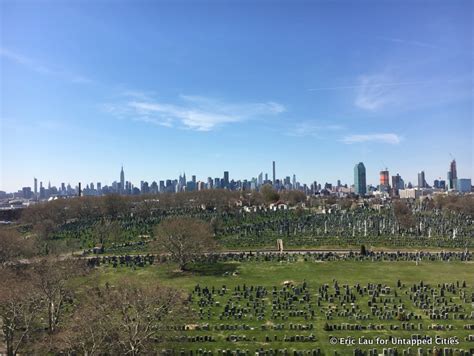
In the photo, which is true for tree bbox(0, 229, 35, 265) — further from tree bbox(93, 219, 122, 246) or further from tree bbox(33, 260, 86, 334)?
tree bbox(93, 219, 122, 246)

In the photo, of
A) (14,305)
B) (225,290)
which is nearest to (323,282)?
(225,290)

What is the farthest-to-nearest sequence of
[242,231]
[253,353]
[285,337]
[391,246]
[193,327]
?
[242,231]
[391,246]
[193,327]
[285,337]
[253,353]

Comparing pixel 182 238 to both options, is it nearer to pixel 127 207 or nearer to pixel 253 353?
pixel 253 353

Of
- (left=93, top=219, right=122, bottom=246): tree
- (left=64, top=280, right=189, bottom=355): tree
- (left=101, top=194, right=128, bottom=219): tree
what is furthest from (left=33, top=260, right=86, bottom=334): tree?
(left=101, top=194, right=128, bottom=219): tree

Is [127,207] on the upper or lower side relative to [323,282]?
upper

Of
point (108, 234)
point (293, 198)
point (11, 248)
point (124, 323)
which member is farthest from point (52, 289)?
point (293, 198)

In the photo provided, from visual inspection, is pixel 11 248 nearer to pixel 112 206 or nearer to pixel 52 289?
pixel 52 289

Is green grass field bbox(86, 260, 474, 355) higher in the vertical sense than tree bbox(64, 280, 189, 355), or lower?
lower

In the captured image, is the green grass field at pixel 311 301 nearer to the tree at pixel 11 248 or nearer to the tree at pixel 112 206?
the tree at pixel 11 248
